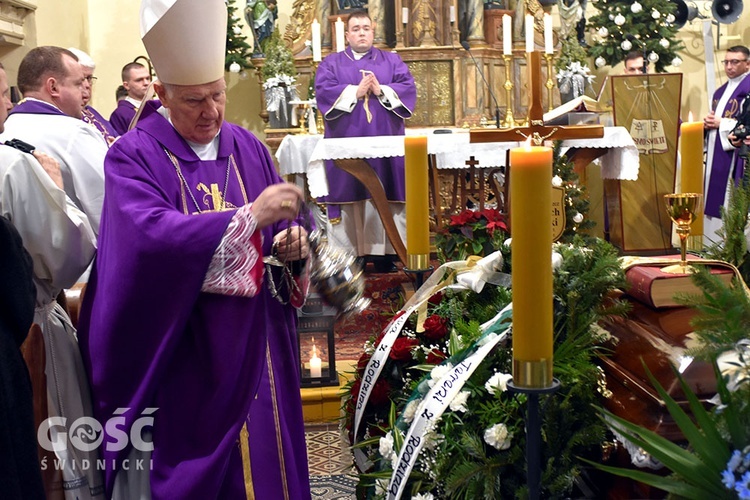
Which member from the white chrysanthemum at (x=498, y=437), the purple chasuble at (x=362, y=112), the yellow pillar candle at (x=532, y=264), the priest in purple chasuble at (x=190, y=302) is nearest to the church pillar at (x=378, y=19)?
the purple chasuble at (x=362, y=112)

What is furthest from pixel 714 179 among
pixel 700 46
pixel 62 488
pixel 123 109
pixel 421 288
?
pixel 62 488

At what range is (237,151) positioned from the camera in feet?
8.38

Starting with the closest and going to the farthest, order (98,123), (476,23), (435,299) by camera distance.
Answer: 1. (435,299)
2. (98,123)
3. (476,23)

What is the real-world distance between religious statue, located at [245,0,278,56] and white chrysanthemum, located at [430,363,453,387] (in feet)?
27.3

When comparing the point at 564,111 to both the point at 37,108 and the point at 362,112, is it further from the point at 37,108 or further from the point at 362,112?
the point at 37,108

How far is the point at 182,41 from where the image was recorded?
2.36 m

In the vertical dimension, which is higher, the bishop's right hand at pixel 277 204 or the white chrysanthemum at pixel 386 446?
the bishop's right hand at pixel 277 204

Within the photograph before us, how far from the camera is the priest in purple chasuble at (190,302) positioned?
2.21 meters

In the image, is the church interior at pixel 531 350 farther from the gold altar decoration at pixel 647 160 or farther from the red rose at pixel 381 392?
the gold altar decoration at pixel 647 160

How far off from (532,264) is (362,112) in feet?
20.7

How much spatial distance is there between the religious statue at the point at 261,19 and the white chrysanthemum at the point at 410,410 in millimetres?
8295

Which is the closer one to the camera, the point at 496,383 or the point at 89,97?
the point at 496,383

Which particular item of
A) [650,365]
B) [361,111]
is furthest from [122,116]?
[650,365]

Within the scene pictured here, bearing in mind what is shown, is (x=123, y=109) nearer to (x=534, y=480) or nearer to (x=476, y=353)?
(x=476, y=353)
